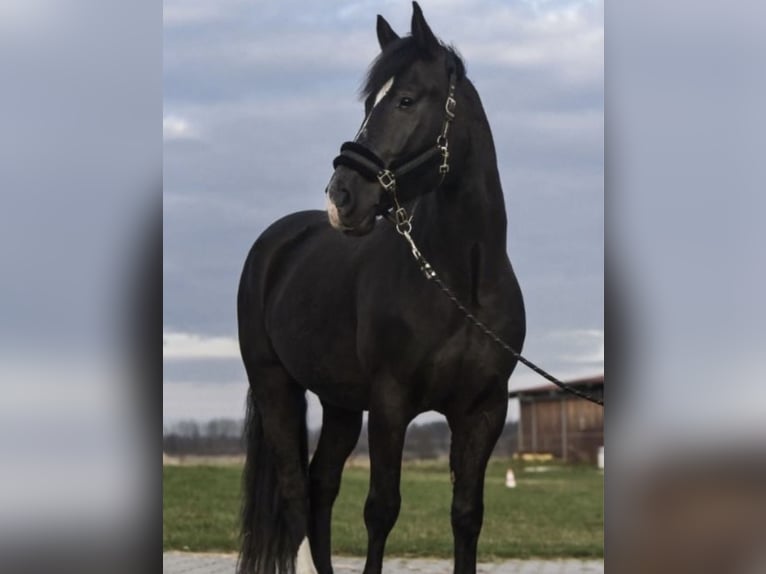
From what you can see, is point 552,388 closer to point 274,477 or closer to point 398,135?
point 274,477

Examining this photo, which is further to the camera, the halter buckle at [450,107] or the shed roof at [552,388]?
the shed roof at [552,388]

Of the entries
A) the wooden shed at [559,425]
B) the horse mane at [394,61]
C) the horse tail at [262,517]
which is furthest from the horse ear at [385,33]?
the wooden shed at [559,425]

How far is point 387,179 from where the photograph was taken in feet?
12.5

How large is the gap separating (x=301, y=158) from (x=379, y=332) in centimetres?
172

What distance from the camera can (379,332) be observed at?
4.16 metres

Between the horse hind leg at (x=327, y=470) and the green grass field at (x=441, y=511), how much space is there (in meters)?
0.96

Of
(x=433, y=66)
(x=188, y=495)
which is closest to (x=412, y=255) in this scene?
(x=433, y=66)

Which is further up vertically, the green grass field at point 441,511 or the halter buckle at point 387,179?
the halter buckle at point 387,179

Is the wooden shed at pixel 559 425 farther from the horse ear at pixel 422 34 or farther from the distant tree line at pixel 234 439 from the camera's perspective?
the horse ear at pixel 422 34

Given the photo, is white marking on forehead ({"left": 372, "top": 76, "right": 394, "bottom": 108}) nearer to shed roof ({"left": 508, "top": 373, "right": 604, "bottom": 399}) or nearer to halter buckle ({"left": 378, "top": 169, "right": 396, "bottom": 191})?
halter buckle ({"left": 378, "top": 169, "right": 396, "bottom": 191})

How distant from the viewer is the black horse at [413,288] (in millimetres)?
3883

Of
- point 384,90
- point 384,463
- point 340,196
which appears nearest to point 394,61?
point 384,90

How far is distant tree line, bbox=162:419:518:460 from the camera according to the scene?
573cm

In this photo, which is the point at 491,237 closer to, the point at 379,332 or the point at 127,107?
the point at 379,332
